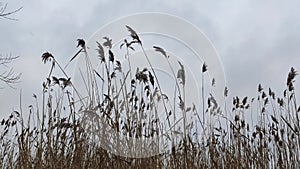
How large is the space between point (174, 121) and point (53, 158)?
3.07 ft

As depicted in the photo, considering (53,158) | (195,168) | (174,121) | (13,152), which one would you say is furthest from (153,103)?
(13,152)

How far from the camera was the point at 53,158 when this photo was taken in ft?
10.0

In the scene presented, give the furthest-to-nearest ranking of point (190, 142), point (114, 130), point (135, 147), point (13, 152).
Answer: point (13, 152)
point (190, 142)
point (135, 147)
point (114, 130)

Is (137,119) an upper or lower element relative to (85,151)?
upper

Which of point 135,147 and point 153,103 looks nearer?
point 135,147

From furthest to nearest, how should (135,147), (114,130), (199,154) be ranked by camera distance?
(199,154) → (135,147) → (114,130)

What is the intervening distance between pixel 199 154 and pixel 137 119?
638 mm

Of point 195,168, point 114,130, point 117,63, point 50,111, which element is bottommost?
point 195,168

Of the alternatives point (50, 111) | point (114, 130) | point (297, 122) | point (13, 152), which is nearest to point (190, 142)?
point (114, 130)

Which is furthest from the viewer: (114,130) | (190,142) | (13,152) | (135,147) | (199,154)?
(13,152)

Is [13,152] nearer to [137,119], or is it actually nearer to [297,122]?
[137,119]

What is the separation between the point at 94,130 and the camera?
9.17ft

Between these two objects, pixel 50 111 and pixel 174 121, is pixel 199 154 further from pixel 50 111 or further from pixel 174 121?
pixel 50 111

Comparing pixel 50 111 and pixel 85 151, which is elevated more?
pixel 50 111
